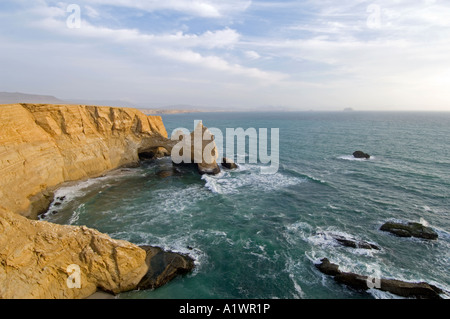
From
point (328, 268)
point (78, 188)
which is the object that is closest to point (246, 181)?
point (328, 268)

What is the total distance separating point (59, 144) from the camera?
1010 inches

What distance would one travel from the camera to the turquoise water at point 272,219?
1368cm

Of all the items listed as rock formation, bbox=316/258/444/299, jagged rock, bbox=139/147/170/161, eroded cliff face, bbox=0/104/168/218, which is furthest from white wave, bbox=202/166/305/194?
rock formation, bbox=316/258/444/299

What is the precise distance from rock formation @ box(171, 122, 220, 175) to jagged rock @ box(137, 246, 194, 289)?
18.2 m

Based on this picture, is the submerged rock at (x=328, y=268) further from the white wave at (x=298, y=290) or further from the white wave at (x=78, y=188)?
the white wave at (x=78, y=188)

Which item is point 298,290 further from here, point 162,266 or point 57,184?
point 57,184

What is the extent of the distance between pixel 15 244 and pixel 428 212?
3070cm

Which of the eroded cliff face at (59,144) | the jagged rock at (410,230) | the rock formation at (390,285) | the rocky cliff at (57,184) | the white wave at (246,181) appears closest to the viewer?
the rocky cliff at (57,184)

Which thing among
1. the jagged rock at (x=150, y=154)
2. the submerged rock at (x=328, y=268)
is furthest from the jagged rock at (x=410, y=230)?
the jagged rock at (x=150, y=154)

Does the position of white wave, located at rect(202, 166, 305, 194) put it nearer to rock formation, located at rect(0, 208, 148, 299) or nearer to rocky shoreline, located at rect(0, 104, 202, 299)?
rocky shoreline, located at rect(0, 104, 202, 299)

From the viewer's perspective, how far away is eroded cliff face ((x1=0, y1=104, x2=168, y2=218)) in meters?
20.1

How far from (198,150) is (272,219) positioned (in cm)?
1719

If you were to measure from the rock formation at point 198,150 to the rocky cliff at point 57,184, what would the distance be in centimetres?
277

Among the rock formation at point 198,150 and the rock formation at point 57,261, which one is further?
the rock formation at point 198,150
